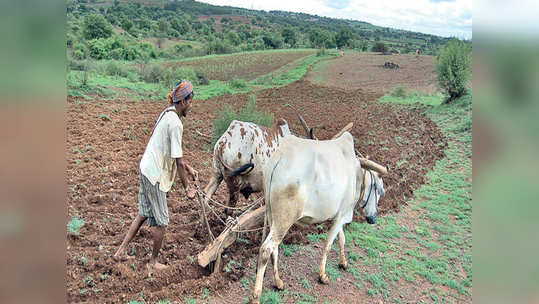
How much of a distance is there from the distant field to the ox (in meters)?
24.1

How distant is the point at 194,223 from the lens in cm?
525

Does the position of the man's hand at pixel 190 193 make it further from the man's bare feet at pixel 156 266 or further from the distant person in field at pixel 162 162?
the man's bare feet at pixel 156 266

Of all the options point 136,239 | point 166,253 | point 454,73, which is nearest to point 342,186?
point 166,253

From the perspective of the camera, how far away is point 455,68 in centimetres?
1617

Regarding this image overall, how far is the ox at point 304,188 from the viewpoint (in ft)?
12.0

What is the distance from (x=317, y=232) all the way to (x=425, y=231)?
2046 millimetres

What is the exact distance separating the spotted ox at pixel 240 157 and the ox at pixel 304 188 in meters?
1.17

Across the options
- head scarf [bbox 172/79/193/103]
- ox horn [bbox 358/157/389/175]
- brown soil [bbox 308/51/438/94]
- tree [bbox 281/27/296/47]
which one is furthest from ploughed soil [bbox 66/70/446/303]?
tree [bbox 281/27/296/47]

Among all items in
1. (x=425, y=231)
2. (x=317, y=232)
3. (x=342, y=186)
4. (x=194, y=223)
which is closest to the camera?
(x=342, y=186)

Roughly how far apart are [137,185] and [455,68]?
1551 centimetres

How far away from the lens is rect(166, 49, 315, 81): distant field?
97.0 feet

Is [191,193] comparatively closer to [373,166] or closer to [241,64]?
[373,166]

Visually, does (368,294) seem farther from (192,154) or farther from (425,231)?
(192,154)
